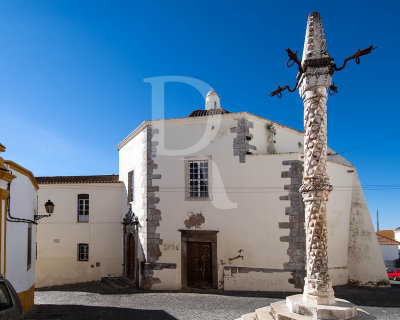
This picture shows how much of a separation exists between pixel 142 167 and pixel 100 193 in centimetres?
397

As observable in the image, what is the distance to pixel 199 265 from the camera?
45.8 ft

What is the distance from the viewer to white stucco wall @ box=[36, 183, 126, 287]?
17.5 m

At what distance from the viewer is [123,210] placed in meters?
17.6

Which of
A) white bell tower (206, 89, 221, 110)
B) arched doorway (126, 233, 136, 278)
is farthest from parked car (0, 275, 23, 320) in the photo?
white bell tower (206, 89, 221, 110)

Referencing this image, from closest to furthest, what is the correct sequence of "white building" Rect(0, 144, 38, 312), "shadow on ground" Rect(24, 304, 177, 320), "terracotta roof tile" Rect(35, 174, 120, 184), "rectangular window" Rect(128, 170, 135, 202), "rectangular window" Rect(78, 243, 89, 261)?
1. "white building" Rect(0, 144, 38, 312)
2. "shadow on ground" Rect(24, 304, 177, 320)
3. "rectangular window" Rect(128, 170, 135, 202)
4. "rectangular window" Rect(78, 243, 89, 261)
5. "terracotta roof tile" Rect(35, 174, 120, 184)

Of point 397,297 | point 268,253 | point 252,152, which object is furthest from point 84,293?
point 397,297

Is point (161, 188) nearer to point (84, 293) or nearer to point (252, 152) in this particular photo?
point (252, 152)

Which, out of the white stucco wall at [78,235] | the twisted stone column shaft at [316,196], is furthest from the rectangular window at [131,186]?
the twisted stone column shaft at [316,196]

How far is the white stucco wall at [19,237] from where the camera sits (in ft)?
30.0

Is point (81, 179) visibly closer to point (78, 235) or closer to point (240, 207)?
point (78, 235)

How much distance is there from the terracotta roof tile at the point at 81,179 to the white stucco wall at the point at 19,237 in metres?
7.52

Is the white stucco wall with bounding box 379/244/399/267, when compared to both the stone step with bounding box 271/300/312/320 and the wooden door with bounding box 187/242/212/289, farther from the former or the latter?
the stone step with bounding box 271/300/312/320

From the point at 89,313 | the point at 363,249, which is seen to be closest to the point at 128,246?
the point at 89,313

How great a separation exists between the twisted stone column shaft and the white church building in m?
6.45
